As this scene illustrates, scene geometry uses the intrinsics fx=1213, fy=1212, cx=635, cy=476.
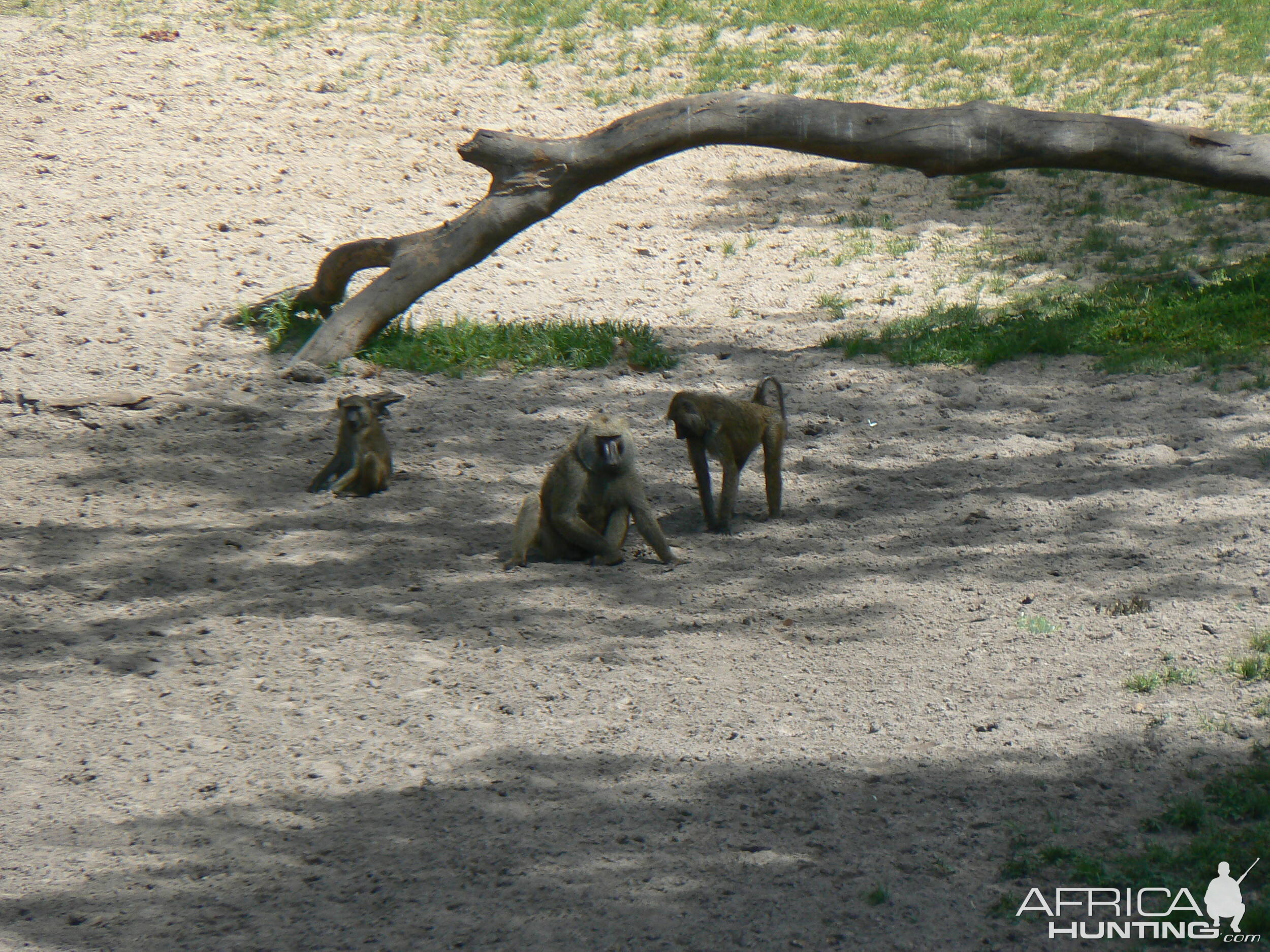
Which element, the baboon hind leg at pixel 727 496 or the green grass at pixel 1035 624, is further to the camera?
the baboon hind leg at pixel 727 496

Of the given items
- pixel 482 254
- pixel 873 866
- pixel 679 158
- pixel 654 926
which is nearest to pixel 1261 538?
pixel 873 866

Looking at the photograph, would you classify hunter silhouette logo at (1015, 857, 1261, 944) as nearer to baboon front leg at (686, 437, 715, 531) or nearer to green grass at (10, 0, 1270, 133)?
baboon front leg at (686, 437, 715, 531)

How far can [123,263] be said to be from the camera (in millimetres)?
11141

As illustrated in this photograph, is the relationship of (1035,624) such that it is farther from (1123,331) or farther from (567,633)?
(1123,331)

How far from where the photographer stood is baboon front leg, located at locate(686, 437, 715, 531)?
7.20 m

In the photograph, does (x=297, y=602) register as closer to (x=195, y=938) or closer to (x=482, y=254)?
(x=195, y=938)

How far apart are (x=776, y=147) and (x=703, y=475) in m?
3.17

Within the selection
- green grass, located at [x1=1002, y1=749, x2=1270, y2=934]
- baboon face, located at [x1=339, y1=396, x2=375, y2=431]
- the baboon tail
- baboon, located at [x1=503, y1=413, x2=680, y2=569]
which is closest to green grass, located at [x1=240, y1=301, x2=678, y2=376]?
baboon face, located at [x1=339, y1=396, x2=375, y2=431]

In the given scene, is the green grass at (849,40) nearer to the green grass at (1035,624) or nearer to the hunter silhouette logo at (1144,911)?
the green grass at (1035,624)

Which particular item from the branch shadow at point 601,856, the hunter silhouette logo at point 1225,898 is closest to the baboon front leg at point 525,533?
the branch shadow at point 601,856

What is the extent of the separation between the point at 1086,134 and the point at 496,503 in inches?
193

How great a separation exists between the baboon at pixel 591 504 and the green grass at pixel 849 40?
896cm

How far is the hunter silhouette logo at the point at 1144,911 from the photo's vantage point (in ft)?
12.1

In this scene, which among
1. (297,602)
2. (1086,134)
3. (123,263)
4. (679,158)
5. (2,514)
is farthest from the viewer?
(679,158)
